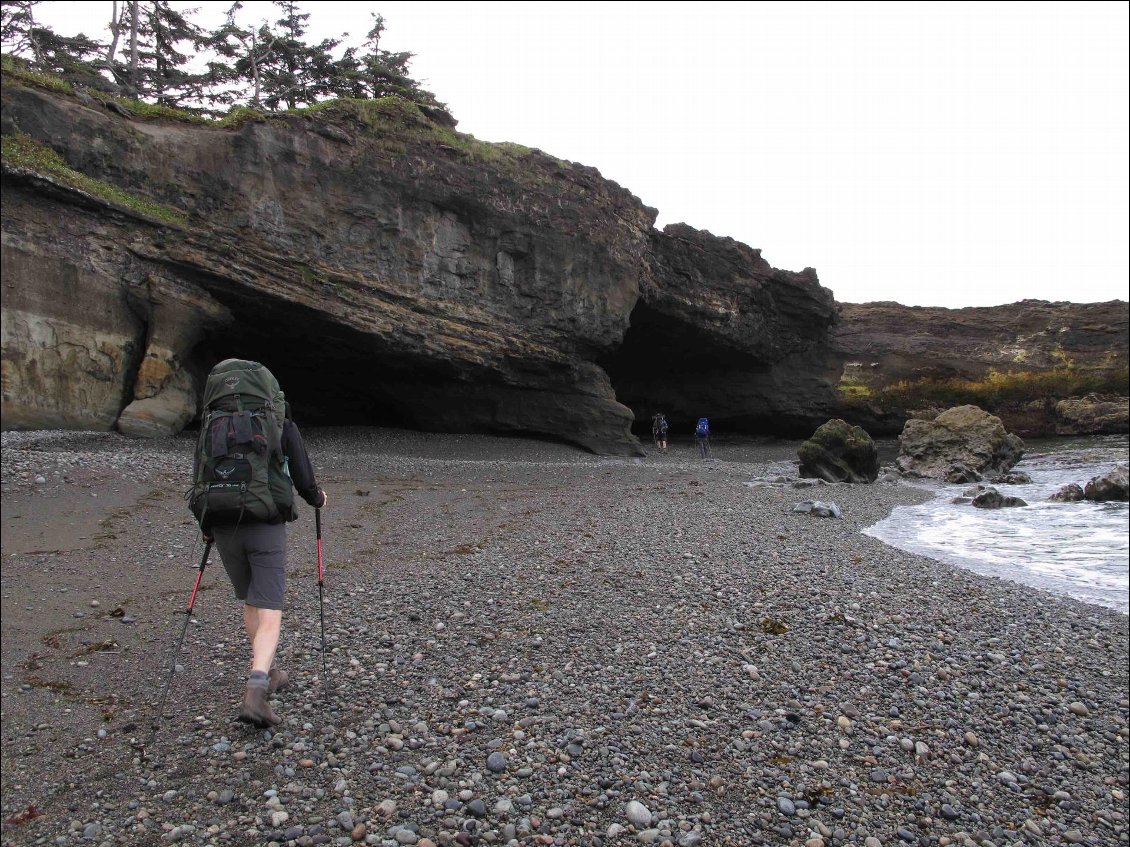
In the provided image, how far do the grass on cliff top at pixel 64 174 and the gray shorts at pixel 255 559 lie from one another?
15.3 m

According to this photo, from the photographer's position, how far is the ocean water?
33.0 ft

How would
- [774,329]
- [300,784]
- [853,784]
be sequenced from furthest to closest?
[774,329]
[853,784]
[300,784]

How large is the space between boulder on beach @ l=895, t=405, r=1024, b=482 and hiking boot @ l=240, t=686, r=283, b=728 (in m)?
28.1

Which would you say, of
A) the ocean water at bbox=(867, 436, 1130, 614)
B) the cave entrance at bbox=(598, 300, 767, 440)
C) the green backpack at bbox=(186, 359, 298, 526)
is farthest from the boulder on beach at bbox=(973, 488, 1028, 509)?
the green backpack at bbox=(186, 359, 298, 526)

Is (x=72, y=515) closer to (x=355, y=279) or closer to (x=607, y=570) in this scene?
(x=607, y=570)

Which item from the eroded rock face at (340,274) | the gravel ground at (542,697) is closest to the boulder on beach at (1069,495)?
the gravel ground at (542,697)

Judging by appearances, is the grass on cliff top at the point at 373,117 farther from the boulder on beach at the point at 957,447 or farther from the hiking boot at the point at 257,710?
the boulder on beach at the point at 957,447

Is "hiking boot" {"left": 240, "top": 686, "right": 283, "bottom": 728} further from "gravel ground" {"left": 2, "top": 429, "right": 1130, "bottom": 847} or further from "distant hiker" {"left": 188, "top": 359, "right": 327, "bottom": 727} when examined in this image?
"gravel ground" {"left": 2, "top": 429, "right": 1130, "bottom": 847}

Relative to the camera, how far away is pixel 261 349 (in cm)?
2228

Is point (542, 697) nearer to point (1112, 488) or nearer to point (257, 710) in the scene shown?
point (257, 710)

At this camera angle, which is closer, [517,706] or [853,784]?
[853,784]

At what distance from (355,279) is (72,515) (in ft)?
49.6

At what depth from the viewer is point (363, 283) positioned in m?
22.1

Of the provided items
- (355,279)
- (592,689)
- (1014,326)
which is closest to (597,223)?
(355,279)
